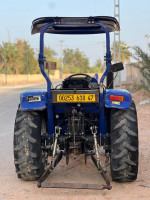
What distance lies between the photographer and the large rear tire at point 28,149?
4.77 meters

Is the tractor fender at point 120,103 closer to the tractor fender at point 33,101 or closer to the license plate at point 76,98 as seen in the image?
the license plate at point 76,98

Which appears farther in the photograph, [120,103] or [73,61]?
[73,61]

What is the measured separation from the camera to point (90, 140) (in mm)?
4934

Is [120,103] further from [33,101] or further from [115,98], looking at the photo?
[33,101]

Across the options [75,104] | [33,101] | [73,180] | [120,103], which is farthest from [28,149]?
[120,103]

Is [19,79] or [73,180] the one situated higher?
[73,180]

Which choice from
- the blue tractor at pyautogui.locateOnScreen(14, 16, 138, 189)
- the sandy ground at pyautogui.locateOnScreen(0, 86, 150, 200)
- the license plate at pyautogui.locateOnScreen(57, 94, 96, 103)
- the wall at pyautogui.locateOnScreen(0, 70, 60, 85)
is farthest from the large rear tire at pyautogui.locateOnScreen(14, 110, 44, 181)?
the wall at pyautogui.locateOnScreen(0, 70, 60, 85)

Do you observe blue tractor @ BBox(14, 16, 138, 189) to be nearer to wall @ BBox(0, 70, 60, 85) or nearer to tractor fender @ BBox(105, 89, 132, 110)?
tractor fender @ BBox(105, 89, 132, 110)

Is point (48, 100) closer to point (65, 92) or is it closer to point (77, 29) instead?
point (65, 92)

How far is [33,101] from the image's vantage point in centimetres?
478

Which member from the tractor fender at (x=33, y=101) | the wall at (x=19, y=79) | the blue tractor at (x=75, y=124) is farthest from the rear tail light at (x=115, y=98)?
the wall at (x=19, y=79)

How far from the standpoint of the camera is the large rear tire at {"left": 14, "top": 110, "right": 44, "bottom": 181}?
15.6 feet

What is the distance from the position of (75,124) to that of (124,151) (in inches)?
32.0

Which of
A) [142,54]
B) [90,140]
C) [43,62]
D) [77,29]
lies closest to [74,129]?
[90,140]
